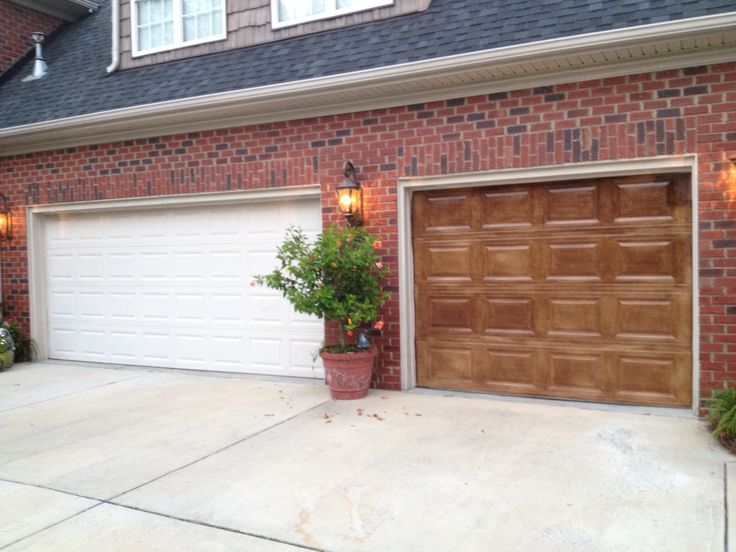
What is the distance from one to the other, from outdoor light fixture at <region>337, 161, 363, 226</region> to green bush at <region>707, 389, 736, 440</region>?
353 centimetres

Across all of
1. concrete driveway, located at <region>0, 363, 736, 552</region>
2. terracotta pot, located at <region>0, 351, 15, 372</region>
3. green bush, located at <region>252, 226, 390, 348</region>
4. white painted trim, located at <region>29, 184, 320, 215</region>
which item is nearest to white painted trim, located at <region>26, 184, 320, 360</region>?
white painted trim, located at <region>29, 184, 320, 215</region>

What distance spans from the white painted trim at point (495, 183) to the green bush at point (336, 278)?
355 mm

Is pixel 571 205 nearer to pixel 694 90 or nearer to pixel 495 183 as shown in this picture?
pixel 495 183

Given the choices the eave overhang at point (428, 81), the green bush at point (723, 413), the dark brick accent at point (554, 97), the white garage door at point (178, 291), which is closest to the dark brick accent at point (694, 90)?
the eave overhang at point (428, 81)

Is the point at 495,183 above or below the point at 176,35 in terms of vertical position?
below

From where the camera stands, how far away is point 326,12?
284 inches

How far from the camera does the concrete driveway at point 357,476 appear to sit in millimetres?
3381

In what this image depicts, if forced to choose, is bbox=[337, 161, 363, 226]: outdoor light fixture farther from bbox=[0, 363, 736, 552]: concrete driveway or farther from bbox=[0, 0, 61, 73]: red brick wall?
bbox=[0, 0, 61, 73]: red brick wall

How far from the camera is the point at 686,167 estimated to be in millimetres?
5246

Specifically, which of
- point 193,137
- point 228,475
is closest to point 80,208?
point 193,137

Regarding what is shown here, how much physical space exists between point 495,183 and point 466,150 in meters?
0.41

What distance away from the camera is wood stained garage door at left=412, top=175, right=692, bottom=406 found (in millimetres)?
5492

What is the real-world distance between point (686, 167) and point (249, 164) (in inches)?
173

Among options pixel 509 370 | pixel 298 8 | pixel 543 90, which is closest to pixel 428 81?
pixel 543 90
